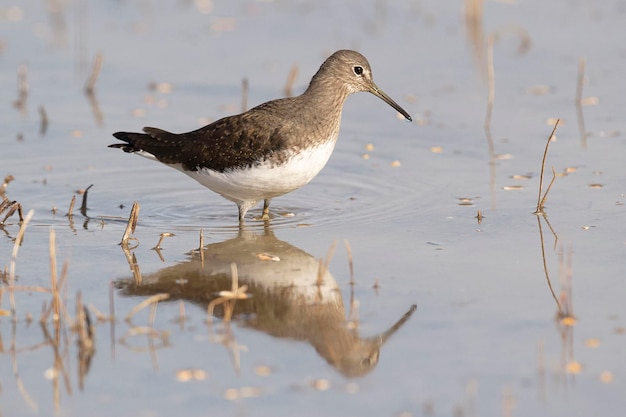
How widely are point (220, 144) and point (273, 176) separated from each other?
2.02ft

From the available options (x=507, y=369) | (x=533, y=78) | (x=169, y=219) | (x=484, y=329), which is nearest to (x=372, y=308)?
(x=484, y=329)

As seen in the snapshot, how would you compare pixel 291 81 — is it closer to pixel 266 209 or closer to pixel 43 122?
pixel 43 122

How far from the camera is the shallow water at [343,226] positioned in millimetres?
6086

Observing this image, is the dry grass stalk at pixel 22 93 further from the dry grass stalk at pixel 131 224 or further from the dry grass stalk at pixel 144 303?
the dry grass stalk at pixel 144 303

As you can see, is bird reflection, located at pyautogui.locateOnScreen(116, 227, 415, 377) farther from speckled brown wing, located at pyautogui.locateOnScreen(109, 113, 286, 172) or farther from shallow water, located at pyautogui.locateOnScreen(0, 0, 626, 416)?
speckled brown wing, located at pyautogui.locateOnScreen(109, 113, 286, 172)

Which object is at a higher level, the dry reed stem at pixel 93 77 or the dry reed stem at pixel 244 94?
the dry reed stem at pixel 93 77

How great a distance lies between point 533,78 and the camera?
13.5 metres

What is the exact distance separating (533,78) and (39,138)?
19.5ft

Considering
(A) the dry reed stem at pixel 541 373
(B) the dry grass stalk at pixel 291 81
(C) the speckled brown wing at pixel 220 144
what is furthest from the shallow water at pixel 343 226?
(C) the speckled brown wing at pixel 220 144

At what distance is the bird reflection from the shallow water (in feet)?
0.07

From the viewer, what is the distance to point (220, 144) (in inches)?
361

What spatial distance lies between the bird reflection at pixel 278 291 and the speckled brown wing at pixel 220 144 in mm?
657

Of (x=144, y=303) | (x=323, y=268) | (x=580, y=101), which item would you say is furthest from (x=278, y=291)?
(x=580, y=101)

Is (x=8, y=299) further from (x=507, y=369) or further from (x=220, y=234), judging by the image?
(x=507, y=369)
